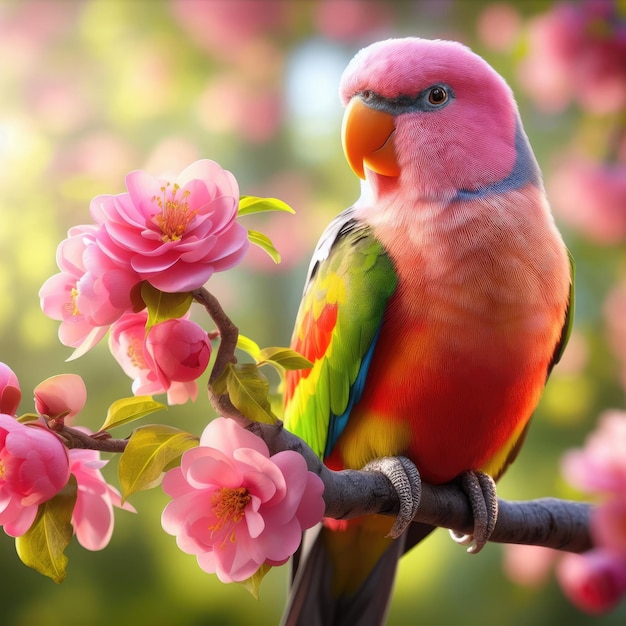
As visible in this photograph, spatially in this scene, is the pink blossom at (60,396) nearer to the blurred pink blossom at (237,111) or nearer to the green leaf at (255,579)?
the green leaf at (255,579)

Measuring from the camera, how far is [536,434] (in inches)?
50.6

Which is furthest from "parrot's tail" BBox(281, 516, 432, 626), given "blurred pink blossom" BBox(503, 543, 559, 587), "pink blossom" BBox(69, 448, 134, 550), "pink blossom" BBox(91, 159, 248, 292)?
"blurred pink blossom" BBox(503, 543, 559, 587)

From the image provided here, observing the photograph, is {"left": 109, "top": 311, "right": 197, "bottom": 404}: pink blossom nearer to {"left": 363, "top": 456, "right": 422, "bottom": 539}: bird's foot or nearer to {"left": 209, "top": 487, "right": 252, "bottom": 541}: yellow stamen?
{"left": 209, "top": 487, "right": 252, "bottom": 541}: yellow stamen

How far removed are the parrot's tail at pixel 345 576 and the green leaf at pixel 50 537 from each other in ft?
0.95

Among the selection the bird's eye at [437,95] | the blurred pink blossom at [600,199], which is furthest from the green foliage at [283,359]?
the blurred pink blossom at [600,199]

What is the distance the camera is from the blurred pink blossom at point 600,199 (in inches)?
41.0

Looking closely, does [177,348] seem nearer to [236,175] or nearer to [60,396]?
[60,396]

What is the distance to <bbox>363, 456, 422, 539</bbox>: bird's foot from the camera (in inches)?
21.1

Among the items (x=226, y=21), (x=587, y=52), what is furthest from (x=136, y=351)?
(x=226, y=21)

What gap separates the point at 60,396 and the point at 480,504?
342 mm

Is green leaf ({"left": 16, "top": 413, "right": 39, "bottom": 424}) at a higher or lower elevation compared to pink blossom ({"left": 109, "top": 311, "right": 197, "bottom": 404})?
lower

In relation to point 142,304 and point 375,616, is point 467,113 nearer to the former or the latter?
point 142,304

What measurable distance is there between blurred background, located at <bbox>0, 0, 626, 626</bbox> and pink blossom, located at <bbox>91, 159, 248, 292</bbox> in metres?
0.78

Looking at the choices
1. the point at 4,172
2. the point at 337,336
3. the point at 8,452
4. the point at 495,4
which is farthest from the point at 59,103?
the point at 8,452
